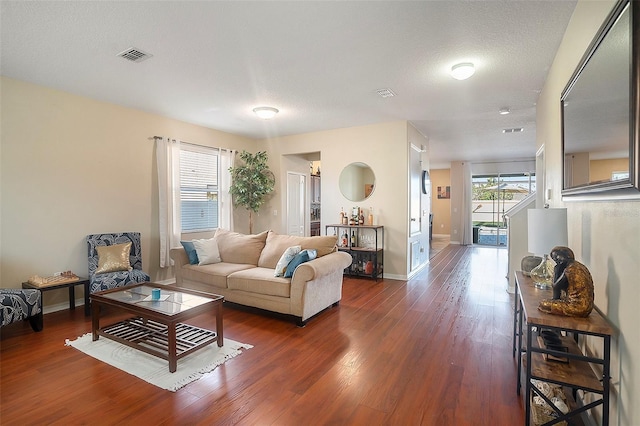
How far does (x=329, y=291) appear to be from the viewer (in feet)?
12.5

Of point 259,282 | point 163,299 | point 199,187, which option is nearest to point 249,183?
point 199,187

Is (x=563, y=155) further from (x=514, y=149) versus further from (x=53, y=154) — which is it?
(x=514, y=149)

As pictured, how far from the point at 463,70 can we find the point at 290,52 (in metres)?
1.78

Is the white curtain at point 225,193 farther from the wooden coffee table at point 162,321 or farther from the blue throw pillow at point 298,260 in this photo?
the blue throw pillow at point 298,260

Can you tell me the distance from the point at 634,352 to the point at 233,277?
3.47 meters

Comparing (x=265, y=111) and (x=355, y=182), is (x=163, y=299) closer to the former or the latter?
(x=265, y=111)

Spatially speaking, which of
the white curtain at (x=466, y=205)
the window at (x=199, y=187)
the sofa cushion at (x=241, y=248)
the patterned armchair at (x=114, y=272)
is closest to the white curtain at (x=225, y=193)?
the window at (x=199, y=187)

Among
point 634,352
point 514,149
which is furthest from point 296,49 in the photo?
point 514,149

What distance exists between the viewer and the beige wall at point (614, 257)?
132 centimetres

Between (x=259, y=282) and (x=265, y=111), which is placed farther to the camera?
(x=265, y=111)

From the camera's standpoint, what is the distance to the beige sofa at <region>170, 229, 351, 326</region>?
338 cm

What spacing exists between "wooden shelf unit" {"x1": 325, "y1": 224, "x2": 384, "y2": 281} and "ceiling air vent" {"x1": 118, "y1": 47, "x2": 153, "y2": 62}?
12.5 ft

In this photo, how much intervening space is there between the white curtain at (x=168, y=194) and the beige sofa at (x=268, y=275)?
2.56 ft

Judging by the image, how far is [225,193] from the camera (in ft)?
20.3
